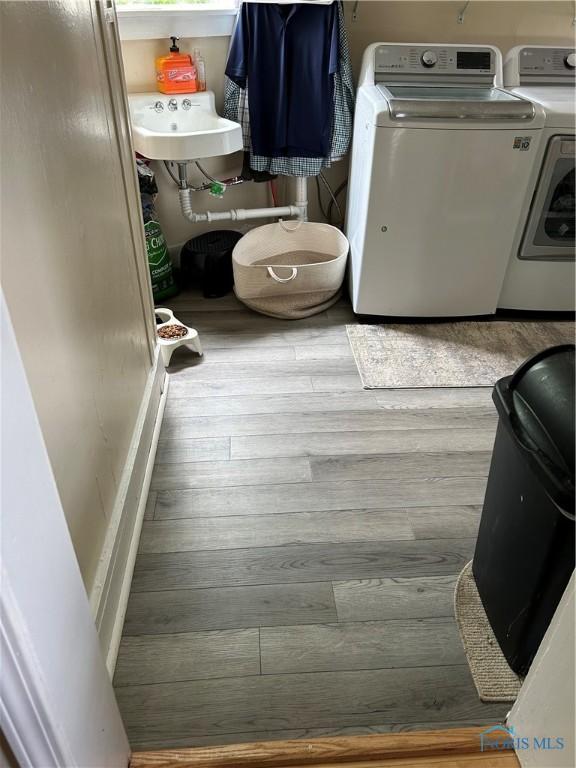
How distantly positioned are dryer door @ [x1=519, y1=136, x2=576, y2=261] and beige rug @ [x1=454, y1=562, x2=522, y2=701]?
5.52ft

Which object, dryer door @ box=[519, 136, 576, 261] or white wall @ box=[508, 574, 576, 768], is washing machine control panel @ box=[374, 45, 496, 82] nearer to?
dryer door @ box=[519, 136, 576, 261]

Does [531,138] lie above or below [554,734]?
above

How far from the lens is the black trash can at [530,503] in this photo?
108cm

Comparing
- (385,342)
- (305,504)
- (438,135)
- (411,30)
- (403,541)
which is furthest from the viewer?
(411,30)

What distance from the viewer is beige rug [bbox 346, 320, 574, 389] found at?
2.37 meters

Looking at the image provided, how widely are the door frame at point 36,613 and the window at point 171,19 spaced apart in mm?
2386

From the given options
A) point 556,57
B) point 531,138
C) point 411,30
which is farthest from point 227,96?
point 556,57

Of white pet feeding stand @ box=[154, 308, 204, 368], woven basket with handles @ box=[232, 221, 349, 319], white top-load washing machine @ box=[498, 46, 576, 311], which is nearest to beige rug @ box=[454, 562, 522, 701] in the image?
white pet feeding stand @ box=[154, 308, 204, 368]

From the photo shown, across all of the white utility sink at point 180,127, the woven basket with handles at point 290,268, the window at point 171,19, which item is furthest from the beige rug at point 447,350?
the window at point 171,19

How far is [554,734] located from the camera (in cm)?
97

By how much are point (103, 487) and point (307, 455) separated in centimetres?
75

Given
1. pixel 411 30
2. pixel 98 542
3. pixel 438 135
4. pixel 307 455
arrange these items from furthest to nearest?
pixel 411 30
pixel 438 135
pixel 307 455
pixel 98 542

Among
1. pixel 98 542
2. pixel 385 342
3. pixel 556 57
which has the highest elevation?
pixel 556 57

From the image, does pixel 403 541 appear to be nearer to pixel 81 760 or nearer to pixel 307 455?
pixel 307 455
